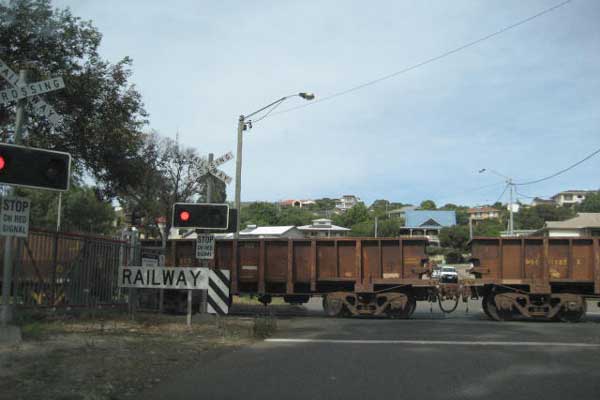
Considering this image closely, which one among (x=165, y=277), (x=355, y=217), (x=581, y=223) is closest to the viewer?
(x=165, y=277)

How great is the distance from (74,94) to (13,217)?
7413 mm

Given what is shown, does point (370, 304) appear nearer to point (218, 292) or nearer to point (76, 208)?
point (218, 292)

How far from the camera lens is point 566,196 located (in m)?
163

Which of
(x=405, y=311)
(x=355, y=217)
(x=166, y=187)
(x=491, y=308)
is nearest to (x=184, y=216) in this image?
(x=405, y=311)

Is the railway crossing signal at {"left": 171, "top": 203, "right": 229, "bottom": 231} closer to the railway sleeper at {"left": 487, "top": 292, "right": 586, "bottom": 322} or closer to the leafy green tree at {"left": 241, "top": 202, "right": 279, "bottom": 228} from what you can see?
the railway sleeper at {"left": 487, "top": 292, "right": 586, "bottom": 322}

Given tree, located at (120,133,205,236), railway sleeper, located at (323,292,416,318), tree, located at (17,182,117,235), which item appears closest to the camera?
railway sleeper, located at (323,292,416,318)

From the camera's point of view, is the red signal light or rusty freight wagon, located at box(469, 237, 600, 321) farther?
rusty freight wagon, located at box(469, 237, 600, 321)

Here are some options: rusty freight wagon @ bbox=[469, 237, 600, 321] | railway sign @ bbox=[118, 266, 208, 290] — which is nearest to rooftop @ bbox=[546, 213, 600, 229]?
rusty freight wagon @ bbox=[469, 237, 600, 321]

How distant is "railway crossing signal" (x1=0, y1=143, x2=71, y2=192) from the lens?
933cm

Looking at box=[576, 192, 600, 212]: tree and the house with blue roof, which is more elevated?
box=[576, 192, 600, 212]: tree

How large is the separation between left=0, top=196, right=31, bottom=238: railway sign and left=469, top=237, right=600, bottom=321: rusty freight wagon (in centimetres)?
1216

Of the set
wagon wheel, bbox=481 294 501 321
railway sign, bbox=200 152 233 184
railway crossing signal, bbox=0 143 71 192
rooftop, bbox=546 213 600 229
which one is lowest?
wagon wheel, bbox=481 294 501 321

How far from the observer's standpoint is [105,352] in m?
9.00

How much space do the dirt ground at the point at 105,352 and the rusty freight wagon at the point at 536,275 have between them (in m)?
7.51
